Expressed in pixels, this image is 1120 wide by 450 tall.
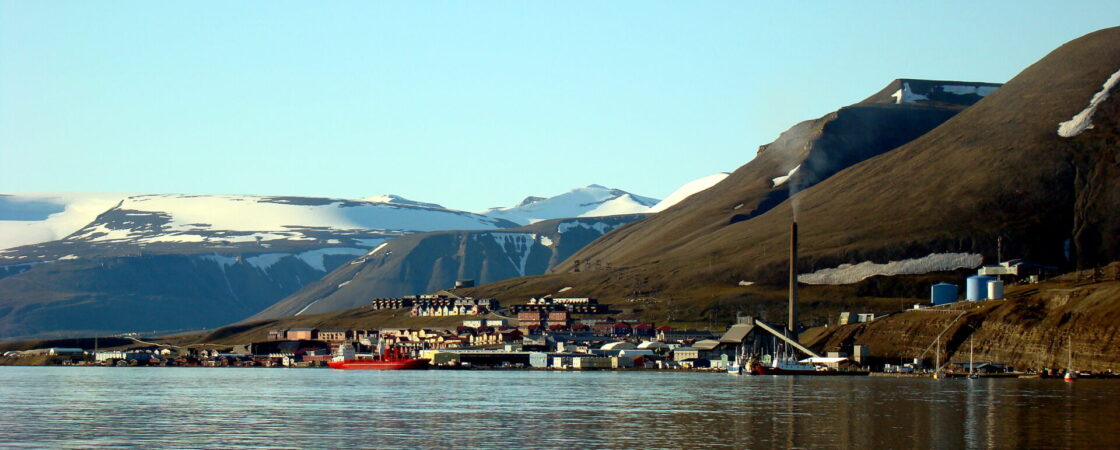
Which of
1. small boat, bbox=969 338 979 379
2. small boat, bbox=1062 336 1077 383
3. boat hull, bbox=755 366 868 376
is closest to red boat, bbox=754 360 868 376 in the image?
boat hull, bbox=755 366 868 376

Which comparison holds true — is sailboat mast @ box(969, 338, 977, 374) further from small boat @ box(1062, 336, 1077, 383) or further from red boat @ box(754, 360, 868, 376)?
red boat @ box(754, 360, 868, 376)

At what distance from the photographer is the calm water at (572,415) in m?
79.4

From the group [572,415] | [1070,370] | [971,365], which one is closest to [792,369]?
[971,365]

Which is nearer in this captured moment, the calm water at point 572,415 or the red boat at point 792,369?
the calm water at point 572,415

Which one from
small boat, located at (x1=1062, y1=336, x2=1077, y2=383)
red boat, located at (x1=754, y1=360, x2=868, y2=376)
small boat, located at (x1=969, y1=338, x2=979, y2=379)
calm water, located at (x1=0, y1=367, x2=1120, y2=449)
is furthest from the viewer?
red boat, located at (x1=754, y1=360, x2=868, y2=376)

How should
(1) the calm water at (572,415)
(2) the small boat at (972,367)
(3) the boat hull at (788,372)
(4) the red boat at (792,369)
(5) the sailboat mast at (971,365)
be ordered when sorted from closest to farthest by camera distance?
(1) the calm water at (572,415) → (2) the small boat at (972,367) → (5) the sailboat mast at (971,365) → (3) the boat hull at (788,372) → (4) the red boat at (792,369)

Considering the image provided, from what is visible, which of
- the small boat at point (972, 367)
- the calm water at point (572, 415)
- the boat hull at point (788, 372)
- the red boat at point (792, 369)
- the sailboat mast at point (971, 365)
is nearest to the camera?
the calm water at point (572, 415)

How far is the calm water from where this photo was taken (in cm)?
7944

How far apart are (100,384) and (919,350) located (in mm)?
103030

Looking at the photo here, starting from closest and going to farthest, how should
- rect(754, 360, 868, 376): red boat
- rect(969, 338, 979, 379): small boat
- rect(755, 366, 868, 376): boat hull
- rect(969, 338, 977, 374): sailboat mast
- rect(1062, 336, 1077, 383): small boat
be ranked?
rect(1062, 336, 1077, 383): small boat, rect(969, 338, 979, 379): small boat, rect(969, 338, 977, 374): sailboat mast, rect(755, 366, 868, 376): boat hull, rect(754, 360, 868, 376): red boat

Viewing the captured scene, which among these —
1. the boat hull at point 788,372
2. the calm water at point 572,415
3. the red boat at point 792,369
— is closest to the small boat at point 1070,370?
the calm water at point 572,415

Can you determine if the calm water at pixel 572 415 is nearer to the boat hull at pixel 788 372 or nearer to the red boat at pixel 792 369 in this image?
the boat hull at pixel 788 372

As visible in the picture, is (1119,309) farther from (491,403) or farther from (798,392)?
(491,403)

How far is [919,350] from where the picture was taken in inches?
7633
